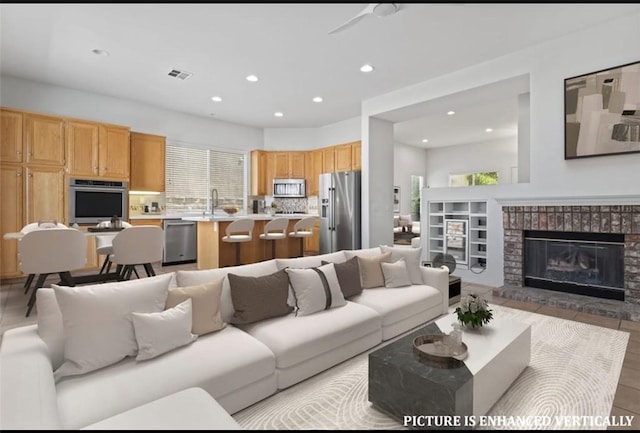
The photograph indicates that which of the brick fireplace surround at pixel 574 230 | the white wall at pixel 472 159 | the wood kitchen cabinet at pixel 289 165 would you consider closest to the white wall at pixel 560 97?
the brick fireplace surround at pixel 574 230

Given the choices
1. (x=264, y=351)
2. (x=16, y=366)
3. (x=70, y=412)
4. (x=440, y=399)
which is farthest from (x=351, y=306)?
(x=16, y=366)

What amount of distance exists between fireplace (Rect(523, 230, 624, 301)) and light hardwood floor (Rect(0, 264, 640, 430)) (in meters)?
0.58

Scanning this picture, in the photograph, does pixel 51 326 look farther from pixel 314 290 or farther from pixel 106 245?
pixel 106 245

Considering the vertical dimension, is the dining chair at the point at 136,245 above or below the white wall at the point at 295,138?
below

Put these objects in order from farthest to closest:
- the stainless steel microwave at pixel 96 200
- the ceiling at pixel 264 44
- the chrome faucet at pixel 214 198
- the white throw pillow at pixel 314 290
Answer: the chrome faucet at pixel 214 198, the stainless steel microwave at pixel 96 200, the ceiling at pixel 264 44, the white throw pillow at pixel 314 290

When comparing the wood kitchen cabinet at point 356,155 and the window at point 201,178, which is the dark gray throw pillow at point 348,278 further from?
the window at point 201,178

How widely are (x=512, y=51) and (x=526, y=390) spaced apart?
3.98 metres

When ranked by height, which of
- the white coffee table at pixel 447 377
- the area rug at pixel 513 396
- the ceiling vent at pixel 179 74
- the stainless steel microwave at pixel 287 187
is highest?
the ceiling vent at pixel 179 74

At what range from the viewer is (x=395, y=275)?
3.32 metres

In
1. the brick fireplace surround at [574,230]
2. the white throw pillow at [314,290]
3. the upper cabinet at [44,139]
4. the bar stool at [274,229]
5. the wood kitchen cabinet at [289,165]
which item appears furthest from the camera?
the wood kitchen cabinet at [289,165]

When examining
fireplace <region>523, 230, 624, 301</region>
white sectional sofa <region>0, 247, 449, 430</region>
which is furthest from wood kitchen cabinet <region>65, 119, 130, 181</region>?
fireplace <region>523, 230, 624, 301</region>

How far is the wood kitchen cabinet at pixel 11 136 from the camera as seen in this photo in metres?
4.71

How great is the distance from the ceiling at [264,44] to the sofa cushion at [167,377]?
10.1 ft

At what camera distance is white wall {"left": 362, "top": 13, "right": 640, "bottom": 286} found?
3.47 meters
